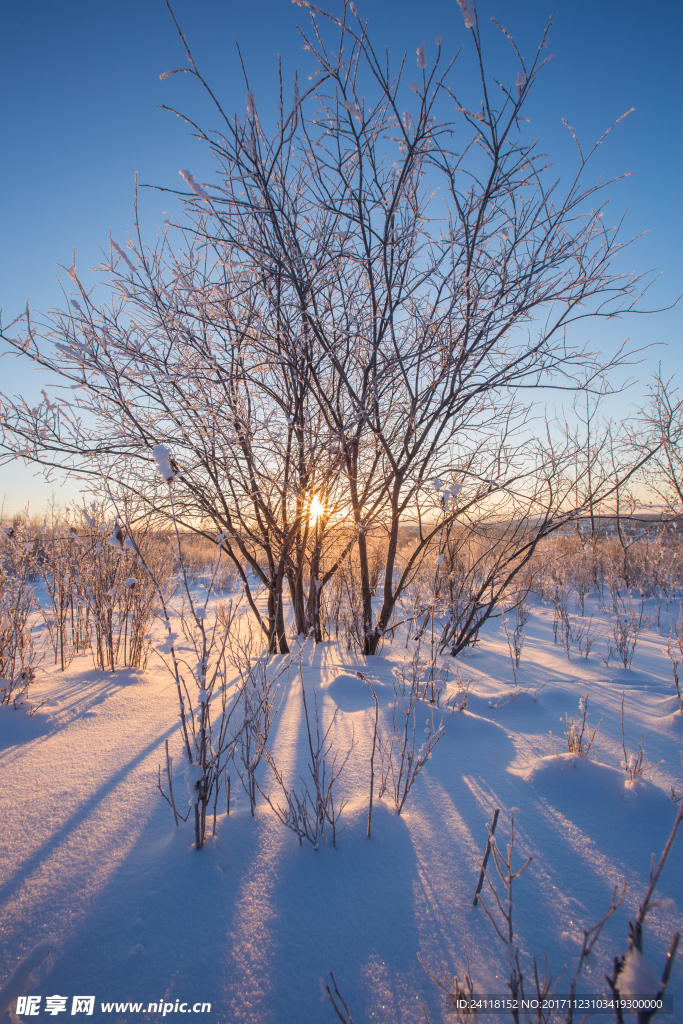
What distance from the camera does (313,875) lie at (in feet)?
4.25

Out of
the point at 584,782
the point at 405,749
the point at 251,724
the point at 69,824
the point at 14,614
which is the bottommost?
the point at 584,782

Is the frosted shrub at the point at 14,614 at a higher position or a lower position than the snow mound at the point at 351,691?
higher

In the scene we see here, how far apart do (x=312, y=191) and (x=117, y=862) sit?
3393 millimetres

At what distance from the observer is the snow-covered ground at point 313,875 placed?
1.01m

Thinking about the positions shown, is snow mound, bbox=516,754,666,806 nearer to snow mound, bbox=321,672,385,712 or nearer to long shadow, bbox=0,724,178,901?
snow mound, bbox=321,672,385,712

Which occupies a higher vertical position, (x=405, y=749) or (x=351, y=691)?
(x=405, y=749)

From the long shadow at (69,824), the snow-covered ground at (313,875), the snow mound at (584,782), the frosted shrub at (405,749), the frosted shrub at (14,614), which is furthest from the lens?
the frosted shrub at (14,614)

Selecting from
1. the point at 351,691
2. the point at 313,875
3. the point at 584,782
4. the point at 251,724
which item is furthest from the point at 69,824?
the point at 584,782

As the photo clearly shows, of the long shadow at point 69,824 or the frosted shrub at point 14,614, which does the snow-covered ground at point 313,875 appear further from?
the frosted shrub at point 14,614

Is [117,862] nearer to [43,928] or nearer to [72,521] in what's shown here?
[43,928]

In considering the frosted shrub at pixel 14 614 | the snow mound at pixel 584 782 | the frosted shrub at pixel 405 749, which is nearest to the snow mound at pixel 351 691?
the frosted shrub at pixel 405 749

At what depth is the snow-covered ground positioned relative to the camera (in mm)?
1006

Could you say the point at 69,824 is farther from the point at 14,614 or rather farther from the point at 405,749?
the point at 14,614

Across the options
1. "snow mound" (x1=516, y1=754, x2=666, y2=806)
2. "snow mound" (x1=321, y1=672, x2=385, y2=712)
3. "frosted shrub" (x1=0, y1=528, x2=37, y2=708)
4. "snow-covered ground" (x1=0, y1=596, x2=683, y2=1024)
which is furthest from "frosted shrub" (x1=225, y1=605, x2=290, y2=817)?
"frosted shrub" (x1=0, y1=528, x2=37, y2=708)
